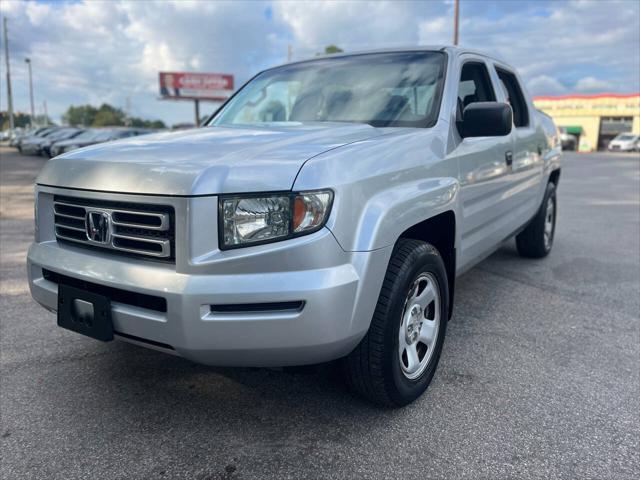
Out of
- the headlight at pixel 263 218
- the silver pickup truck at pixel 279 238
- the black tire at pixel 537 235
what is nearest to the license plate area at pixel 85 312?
the silver pickup truck at pixel 279 238

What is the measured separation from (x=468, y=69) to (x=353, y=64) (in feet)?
2.61

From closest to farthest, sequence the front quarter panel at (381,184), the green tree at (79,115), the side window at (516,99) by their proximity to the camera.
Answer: the front quarter panel at (381,184) → the side window at (516,99) → the green tree at (79,115)

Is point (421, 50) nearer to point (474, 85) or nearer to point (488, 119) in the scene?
point (474, 85)

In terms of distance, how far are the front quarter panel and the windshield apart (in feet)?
1.26

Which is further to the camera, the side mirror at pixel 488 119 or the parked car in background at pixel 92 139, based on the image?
the parked car in background at pixel 92 139

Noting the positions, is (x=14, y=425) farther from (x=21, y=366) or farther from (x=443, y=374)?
(x=443, y=374)

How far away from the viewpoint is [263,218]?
206 centimetres

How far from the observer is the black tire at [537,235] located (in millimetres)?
5363

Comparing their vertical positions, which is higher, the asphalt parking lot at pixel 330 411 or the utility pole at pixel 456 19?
the utility pole at pixel 456 19

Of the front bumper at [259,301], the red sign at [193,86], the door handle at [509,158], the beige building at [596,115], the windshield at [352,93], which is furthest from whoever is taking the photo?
the beige building at [596,115]

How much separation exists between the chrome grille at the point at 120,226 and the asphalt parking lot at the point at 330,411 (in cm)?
86

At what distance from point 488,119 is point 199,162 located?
1.67 metres

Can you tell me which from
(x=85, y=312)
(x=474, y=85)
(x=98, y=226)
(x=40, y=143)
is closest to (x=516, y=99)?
(x=474, y=85)

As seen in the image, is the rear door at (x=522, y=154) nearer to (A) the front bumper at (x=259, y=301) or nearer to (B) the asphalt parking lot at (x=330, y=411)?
(B) the asphalt parking lot at (x=330, y=411)
